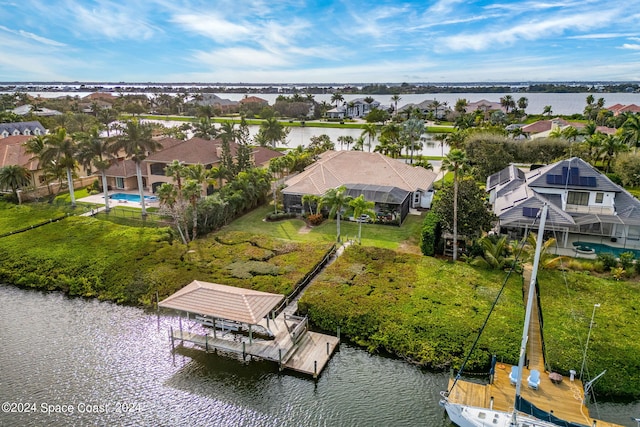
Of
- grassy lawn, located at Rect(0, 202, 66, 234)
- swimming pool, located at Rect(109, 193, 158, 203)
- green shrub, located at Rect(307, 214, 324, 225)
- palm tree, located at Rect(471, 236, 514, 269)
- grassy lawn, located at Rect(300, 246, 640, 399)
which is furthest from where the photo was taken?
swimming pool, located at Rect(109, 193, 158, 203)

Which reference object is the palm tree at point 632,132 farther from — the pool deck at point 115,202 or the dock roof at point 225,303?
the pool deck at point 115,202

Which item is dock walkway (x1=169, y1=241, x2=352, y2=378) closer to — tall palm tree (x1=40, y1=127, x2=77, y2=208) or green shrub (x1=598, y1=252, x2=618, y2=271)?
green shrub (x1=598, y1=252, x2=618, y2=271)

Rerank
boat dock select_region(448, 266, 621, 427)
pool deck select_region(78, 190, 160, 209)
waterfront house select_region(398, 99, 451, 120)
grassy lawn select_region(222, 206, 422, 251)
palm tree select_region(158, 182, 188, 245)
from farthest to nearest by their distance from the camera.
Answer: waterfront house select_region(398, 99, 451, 120) < pool deck select_region(78, 190, 160, 209) < grassy lawn select_region(222, 206, 422, 251) < palm tree select_region(158, 182, 188, 245) < boat dock select_region(448, 266, 621, 427)

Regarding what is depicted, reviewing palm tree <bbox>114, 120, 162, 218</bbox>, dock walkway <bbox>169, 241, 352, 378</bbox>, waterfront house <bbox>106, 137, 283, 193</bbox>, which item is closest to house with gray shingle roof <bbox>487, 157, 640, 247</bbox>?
dock walkway <bbox>169, 241, 352, 378</bbox>

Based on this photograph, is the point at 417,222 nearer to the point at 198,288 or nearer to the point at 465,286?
the point at 465,286

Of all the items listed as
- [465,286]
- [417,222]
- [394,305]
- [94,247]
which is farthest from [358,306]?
[94,247]

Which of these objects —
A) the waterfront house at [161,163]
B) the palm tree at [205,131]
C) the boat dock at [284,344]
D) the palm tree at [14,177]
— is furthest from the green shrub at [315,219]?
the palm tree at [205,131]
